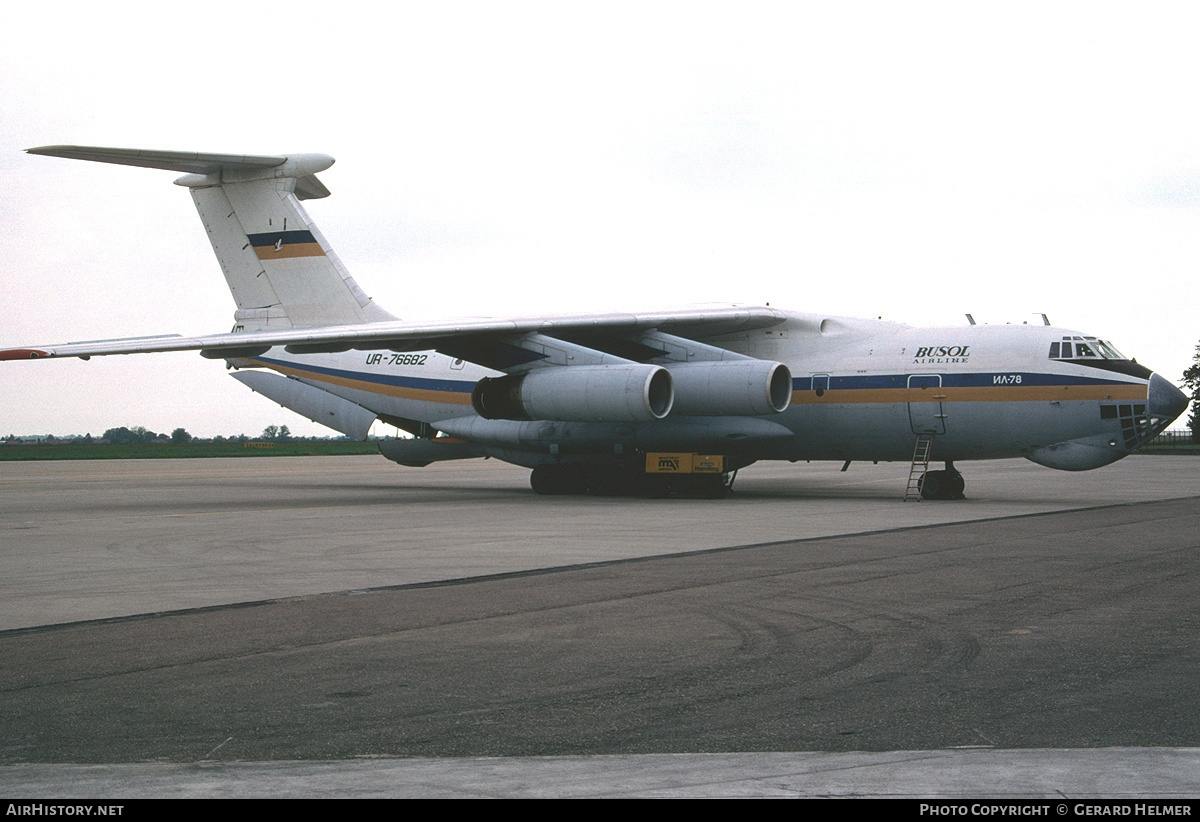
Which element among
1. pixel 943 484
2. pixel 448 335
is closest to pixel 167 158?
pixel 448 335

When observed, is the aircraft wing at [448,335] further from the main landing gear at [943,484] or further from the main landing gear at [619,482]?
the main landing gear at [943,484]

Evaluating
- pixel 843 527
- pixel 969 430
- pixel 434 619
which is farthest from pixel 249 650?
pixel 969 430

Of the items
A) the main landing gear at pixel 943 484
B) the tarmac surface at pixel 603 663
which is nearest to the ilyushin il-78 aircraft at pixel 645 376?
the main landing gear at pixel 943 484

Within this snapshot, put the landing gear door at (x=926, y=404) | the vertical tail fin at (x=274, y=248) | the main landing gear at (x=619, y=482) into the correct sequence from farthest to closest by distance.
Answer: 1. the vertical tail fin at (x=274, y=248)
2. the main landing gear at (x=619, y=482)
3. the landing gear door at (x=926, y=404)

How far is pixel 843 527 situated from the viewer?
46.8 feet

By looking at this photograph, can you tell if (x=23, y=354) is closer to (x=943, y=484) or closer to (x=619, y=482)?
(x=619, y=482)

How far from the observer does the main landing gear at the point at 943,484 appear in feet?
65.5

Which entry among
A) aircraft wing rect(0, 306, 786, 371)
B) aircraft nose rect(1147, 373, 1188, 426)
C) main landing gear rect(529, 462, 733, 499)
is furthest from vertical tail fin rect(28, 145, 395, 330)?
aircraft nose rect(1147, 373, 1188, 426)

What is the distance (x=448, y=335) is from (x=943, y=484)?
9.14 meters

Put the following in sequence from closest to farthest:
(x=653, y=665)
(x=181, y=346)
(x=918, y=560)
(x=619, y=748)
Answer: (x=619, y=748)
(x=653, y=665)
(x=918, y=560)
(x=181, y=346)

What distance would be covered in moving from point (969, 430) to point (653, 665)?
14.6m

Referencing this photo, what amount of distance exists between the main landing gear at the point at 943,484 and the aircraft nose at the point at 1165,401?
11.1ft

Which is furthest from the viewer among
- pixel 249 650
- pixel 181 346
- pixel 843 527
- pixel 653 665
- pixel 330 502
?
pixel 330 502
